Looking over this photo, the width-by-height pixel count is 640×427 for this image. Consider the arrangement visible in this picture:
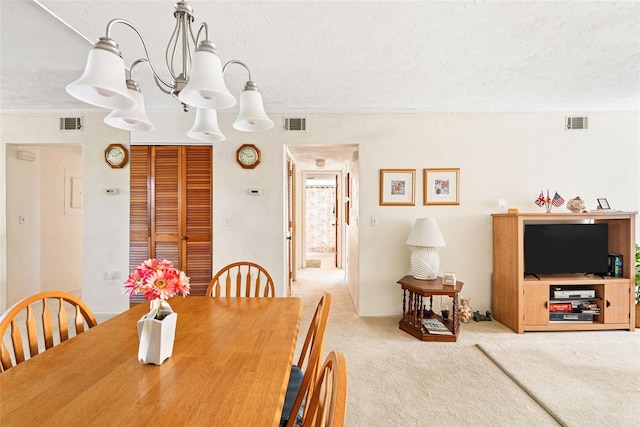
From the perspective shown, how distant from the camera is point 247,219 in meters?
3.56

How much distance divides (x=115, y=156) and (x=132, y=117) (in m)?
2.75

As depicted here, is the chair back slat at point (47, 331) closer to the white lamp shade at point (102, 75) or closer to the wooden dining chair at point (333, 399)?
the white lamp shade at point (102, 75)

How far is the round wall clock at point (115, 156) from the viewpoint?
11.6ft

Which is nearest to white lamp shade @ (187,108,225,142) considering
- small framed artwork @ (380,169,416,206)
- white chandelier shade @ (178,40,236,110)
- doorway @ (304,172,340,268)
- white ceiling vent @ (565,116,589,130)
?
white chandelier shade @ (178,40,236,110)

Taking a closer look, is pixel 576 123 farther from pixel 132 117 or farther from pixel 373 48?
pixel 132 117

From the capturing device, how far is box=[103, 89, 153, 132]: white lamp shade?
130cm

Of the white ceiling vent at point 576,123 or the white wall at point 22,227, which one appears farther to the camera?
the white wall at point 22,227

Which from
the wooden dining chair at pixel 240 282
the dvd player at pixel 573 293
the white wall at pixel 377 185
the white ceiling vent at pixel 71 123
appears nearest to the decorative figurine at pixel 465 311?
the white wall at pixel 377 185

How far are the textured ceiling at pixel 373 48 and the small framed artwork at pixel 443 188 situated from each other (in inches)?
31.7

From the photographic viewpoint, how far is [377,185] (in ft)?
11.7

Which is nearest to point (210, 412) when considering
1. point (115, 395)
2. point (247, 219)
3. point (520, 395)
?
point (115, 395)

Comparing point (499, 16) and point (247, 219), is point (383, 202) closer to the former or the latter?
point (247, 219)

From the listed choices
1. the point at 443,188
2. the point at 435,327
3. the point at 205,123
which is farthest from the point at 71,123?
the point at 435,327

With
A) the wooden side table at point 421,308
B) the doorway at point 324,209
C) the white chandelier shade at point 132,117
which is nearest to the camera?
the white chandelier shade at point 132,117
